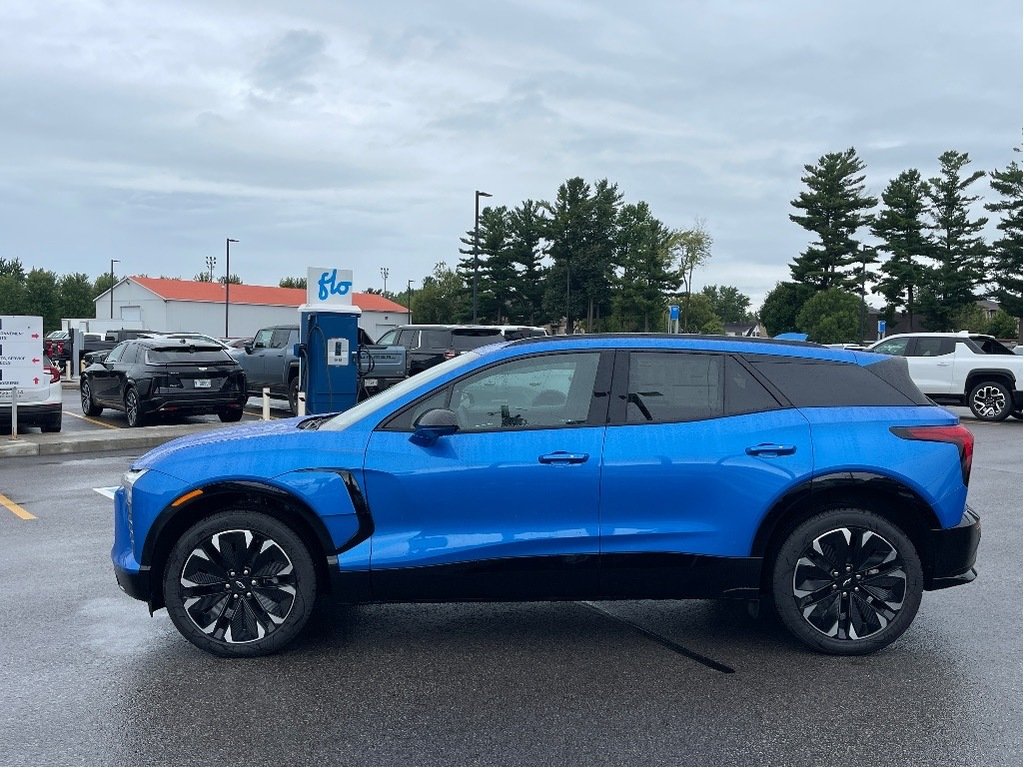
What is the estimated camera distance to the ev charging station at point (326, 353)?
13484mm

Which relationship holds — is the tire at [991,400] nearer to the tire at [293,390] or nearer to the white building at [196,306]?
the tire at [293,390]

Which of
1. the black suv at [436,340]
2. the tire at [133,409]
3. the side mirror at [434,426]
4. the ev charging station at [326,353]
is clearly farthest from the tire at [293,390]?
the side mirror at [434,426]

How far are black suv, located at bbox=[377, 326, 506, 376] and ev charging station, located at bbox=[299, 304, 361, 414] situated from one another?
24.5 ft

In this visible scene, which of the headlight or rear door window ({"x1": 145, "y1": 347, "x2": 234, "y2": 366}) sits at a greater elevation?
rear door window ({"x1": 145, "y1": 347, "x2": 234, "y2": 366})

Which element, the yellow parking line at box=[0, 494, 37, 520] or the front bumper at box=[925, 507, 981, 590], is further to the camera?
the yellow parking line at box=[0, 494, 37, 520]

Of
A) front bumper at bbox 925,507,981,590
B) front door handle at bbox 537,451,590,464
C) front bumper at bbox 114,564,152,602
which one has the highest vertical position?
front door handle at bbox 537,451,590,464

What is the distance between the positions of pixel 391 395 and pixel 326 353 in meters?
8.64

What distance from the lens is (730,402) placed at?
5.04 meters

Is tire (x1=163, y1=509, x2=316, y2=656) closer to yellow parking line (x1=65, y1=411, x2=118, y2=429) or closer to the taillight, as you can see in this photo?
the taillight

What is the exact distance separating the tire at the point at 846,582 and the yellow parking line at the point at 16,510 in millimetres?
6534

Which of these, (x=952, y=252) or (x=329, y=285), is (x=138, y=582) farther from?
(x=952, y=252)

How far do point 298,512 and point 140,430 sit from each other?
36.8ft

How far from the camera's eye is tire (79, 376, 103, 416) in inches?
716

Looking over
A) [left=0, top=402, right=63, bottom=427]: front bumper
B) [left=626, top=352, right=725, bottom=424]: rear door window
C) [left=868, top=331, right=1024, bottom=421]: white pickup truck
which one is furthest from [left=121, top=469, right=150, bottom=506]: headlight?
[left=868, top=331, right=1024, bottom=421]: white pickup truck
